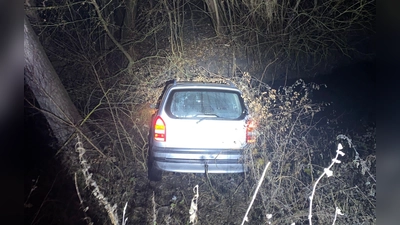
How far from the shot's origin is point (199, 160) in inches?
99.9

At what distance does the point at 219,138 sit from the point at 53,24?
1.48 metres

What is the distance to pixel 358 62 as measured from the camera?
266 centimetres

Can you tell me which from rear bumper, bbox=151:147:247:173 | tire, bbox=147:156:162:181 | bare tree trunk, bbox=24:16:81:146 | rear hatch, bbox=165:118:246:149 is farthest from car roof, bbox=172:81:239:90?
bare tree trunk, bbox=24:16:81:146

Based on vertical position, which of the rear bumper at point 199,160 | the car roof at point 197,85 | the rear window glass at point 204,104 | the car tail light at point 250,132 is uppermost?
the car roof at point 197,85

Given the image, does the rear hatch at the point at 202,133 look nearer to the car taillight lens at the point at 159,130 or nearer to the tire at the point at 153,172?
the car taillight lens at the point at 159,130

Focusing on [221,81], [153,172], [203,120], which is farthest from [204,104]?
[153,172]

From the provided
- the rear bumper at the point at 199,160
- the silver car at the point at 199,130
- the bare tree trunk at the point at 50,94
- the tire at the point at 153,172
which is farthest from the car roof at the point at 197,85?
the bare tree trunk at the point at 50,94

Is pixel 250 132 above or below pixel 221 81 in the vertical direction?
below

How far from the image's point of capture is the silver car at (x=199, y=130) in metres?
2.51

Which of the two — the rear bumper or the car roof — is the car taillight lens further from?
the car roof

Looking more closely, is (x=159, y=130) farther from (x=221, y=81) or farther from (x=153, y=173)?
(x=221, y=81)

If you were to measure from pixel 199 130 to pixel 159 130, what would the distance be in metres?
0.30
